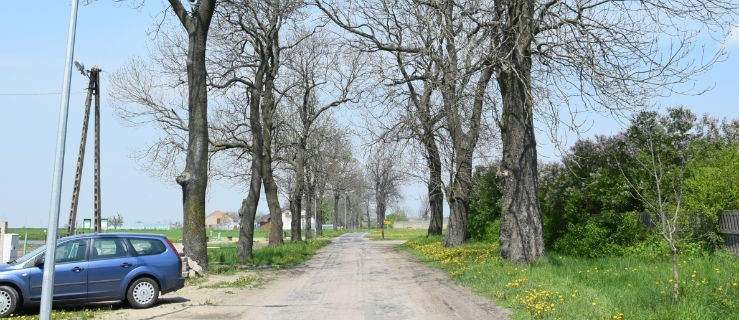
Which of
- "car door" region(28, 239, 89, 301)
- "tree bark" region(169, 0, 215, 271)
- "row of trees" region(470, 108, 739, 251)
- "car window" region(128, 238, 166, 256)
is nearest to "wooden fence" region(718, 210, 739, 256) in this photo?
"row of trees" region(470, 108, 739, 251)

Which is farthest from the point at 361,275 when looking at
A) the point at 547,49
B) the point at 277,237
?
the point at 277,237

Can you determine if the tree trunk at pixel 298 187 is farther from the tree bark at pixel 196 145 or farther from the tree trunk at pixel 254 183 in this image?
the tree bark at pixel 196 145

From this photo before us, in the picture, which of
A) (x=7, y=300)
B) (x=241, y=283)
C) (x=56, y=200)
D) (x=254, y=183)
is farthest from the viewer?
(x=254, y=183)

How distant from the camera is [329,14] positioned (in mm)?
21469

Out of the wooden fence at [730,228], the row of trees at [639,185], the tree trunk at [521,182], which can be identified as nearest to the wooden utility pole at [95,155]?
the tree trunk at [521,182]

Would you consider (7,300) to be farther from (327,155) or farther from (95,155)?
(327,155)

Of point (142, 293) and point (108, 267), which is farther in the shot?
point (142, 293)

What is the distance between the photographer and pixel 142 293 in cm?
1223

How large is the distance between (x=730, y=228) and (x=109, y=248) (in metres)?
13.8

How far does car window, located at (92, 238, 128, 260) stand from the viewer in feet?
39.9

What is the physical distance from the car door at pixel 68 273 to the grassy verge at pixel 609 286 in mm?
7984

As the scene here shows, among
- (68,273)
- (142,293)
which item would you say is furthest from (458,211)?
(68,273)

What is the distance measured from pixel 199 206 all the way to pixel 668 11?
13443 mm

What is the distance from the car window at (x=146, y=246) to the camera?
12663mm
